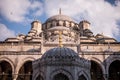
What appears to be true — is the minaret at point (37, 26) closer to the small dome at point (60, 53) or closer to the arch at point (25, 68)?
the arch at point (25, 68)

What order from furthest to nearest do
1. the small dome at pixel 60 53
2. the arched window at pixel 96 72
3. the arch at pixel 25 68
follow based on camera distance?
the arched window at pixel 96 72
the arch at pixel 25 68
the small dome at pixel 60 53

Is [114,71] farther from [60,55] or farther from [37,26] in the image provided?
[60,55]

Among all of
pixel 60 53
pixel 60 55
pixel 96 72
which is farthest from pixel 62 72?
pixel 96 72

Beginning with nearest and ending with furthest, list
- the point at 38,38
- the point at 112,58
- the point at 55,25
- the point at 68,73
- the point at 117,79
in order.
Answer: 1. the point at 68,73
2. the point at 112,58
3. the point at 117,79
4. the point at 38,38
5. the point at 55,25

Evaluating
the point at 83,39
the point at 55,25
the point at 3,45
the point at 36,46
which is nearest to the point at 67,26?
the point at 55,25

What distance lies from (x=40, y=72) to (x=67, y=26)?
23438 millimetres

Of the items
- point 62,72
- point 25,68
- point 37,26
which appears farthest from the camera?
point 37,26

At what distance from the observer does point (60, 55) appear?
1093 cm

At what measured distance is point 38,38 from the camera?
30.2 m

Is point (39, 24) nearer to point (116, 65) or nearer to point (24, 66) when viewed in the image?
point (24, 66)

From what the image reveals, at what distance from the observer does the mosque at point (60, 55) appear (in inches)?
422

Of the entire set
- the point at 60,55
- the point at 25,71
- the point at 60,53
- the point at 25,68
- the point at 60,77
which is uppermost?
the point at 60,53

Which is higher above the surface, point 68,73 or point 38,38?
point 38,38

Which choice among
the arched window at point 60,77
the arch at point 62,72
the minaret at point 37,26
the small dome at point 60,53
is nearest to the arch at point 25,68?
the minaret at point 37,26
